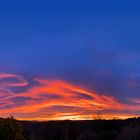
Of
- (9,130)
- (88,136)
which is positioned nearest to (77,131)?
(88,136)

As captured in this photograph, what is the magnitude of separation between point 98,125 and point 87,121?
42.2 ft

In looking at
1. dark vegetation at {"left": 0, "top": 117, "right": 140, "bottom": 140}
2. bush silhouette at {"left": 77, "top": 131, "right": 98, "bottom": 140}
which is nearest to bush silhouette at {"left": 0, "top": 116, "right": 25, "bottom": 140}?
dark vegetation at {"left": 0, "top": 117, "right": 140, "bottom": 140}

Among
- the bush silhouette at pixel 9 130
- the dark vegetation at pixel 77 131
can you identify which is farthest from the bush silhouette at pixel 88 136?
the bush silhouette at pixel 9 130

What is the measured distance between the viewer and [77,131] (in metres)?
86.1

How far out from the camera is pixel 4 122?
165ft

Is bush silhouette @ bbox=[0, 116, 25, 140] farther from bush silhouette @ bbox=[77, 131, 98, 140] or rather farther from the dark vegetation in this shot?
bush silhouette @ bbox=[77, 131, 98, 140]

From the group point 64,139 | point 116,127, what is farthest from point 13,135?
point 116,127

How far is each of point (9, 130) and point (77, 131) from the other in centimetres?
3786

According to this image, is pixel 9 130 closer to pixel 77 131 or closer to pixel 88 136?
pixel 88 136

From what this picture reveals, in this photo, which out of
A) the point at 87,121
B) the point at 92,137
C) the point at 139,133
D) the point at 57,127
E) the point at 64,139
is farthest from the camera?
the point at 87,121

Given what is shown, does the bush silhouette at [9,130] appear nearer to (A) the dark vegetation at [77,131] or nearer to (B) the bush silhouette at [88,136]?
(A) the dark vegetation at [77,131]

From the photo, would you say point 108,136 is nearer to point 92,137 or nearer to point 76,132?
point 92,137

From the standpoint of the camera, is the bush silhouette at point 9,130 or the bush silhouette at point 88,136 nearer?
the bush silhouette at point 9,130

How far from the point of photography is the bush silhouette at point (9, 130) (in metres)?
48.7
